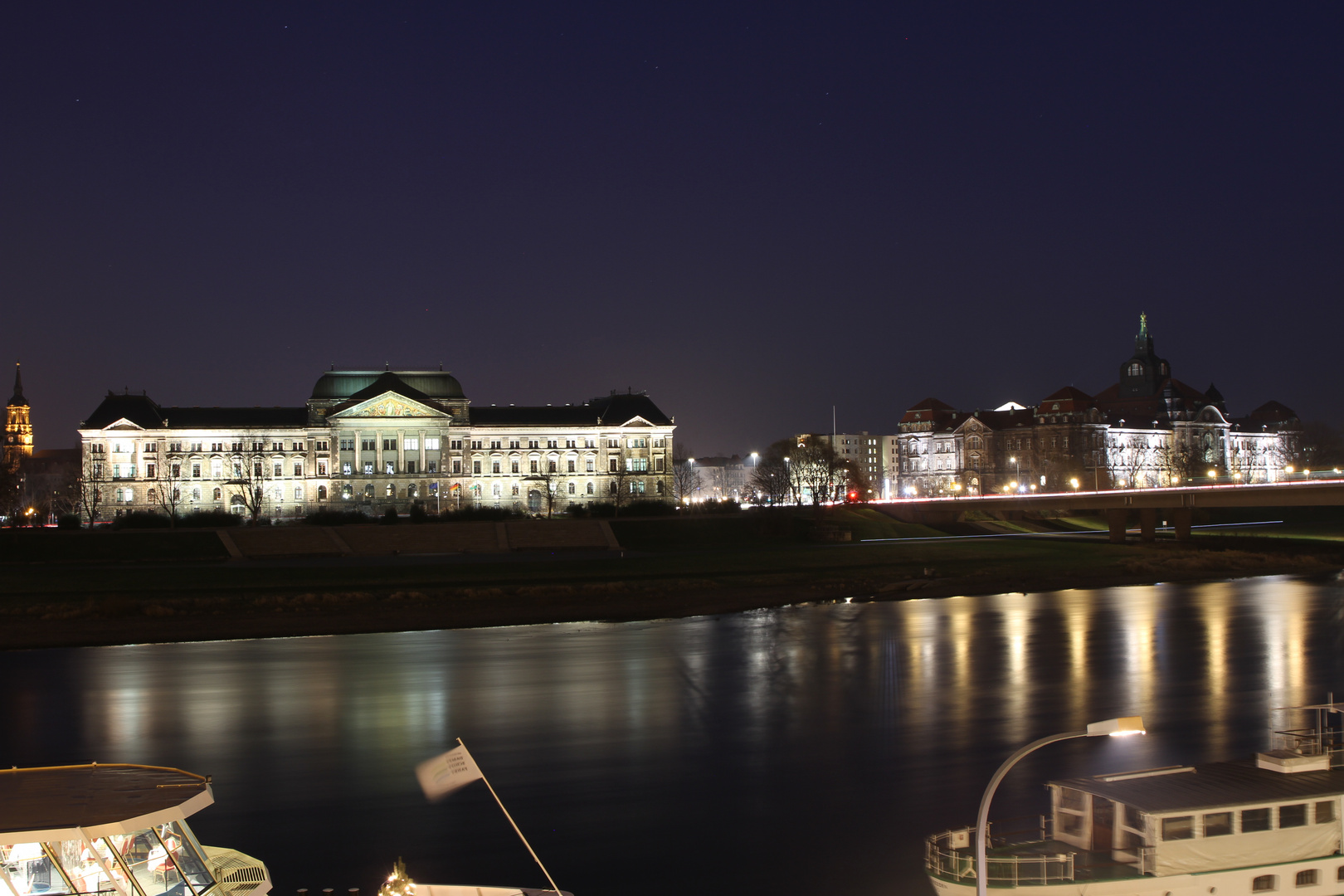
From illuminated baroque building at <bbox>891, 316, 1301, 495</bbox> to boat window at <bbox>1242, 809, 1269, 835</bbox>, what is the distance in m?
141

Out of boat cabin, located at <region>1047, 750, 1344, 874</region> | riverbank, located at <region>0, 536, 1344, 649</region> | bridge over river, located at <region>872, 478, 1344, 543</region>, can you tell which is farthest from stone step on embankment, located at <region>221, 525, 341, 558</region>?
boat cabin, located at <region>1047, 750, 1344, 874</region>

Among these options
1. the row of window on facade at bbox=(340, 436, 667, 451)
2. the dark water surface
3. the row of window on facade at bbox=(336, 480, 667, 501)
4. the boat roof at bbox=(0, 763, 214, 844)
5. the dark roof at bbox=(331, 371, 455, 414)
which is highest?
the dark roof at bbox=(331, 371, 455, 414)

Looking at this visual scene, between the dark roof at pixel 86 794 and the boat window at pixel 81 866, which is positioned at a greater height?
the dark roof at pixel 86 794

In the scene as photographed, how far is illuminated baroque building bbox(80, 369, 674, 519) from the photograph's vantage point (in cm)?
13600

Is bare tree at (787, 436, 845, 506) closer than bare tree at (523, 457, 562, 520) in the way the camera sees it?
Yes

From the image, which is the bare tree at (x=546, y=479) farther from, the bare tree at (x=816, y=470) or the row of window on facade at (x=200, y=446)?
the bare tree at (x=816, y=470)

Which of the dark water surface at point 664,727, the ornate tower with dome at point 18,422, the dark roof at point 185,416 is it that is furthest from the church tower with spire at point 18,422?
the dark water surface at point 664,727

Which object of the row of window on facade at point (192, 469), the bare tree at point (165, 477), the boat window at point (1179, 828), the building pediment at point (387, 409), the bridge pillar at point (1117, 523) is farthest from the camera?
the building pediment at point (387, 409)

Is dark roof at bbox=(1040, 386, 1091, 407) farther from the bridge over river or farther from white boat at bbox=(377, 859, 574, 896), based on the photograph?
white boat at bbox=(377, 859, 574, 896)

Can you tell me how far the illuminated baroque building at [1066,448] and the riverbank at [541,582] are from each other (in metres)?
74.1

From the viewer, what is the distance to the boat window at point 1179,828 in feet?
55.7

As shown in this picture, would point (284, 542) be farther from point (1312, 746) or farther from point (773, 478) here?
point (1312, 746)

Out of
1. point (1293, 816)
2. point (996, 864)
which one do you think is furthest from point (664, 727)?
point (1293, 816)

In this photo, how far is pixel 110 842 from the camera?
14648 millimetres
